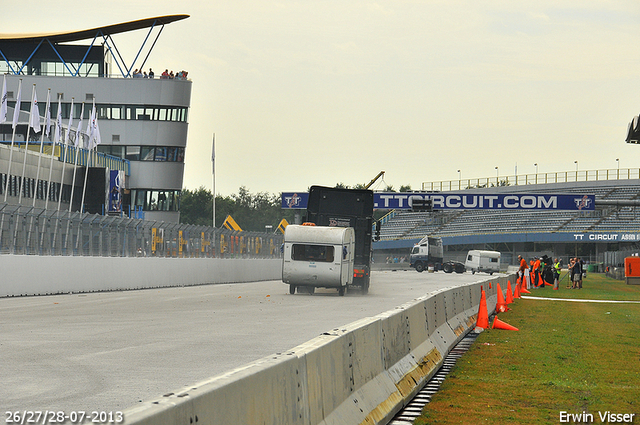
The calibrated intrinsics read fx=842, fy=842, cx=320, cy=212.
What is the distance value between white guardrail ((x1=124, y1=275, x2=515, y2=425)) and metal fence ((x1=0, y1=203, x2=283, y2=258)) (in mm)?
16284

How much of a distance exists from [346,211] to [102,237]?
9.32 metres

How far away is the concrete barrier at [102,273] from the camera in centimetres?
2478

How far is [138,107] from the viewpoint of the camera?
7956 cm

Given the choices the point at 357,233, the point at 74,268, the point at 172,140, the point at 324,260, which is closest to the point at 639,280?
the point at 357,233

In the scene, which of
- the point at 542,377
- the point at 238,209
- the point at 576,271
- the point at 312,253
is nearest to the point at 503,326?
the point at 542,377

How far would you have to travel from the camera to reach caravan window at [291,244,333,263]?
2989 cm

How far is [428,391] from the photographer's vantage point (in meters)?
9.93

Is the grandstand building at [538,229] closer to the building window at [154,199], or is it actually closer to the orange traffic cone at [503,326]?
the building window at [154,199]

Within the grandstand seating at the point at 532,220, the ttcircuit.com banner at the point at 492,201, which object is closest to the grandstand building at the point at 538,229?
the grandstand seating at the point at 532,220

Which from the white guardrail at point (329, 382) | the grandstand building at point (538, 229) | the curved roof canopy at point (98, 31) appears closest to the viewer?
the white guardrail at point (329, 382)

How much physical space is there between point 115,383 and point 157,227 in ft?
88.0

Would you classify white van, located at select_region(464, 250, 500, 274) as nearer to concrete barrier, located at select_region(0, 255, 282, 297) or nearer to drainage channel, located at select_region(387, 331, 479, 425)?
concrete barrier, located at select_region(0, 255, 282, 297)

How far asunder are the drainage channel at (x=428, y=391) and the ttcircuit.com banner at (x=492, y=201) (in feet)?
166

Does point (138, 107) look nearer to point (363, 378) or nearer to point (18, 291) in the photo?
point (18, 291)
